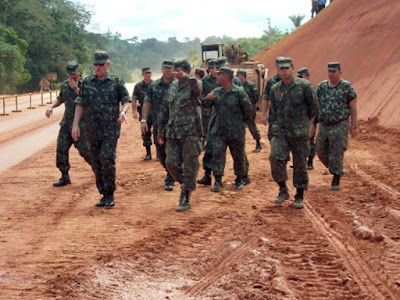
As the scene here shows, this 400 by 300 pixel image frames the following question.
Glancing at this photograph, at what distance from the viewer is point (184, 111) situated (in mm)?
8141

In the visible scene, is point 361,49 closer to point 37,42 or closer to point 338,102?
point 338,102

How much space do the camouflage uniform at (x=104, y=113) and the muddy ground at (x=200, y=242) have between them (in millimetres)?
733

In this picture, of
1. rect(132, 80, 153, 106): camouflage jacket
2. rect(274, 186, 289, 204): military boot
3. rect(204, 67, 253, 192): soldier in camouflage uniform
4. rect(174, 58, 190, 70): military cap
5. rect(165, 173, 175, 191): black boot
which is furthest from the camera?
rect(132, 80, 153, 106): camouflage jacket

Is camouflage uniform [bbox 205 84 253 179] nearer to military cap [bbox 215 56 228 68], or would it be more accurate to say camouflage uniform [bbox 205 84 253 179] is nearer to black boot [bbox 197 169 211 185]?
black boot [bbox 197 169 211 185]

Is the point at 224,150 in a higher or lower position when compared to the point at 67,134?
lower

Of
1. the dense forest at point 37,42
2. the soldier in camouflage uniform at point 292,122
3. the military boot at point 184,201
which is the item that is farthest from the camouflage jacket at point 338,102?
the dense forest at point 37,42

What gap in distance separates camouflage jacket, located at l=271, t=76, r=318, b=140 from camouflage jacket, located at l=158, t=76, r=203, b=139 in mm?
1151

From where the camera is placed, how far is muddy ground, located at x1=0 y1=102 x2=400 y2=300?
16.8ft

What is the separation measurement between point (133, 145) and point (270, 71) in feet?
54.0

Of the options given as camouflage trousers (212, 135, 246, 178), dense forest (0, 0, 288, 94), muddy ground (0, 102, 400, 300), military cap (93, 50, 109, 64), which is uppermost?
dense forest (0, 0, 288, 94)

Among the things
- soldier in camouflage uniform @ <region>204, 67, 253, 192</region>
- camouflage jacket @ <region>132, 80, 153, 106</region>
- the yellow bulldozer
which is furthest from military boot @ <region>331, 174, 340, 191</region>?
the yellow bulldozer

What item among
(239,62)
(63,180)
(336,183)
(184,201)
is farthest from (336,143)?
(239,62)

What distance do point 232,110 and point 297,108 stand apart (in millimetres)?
1418

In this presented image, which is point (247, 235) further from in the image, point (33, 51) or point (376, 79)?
point (33, 51)
